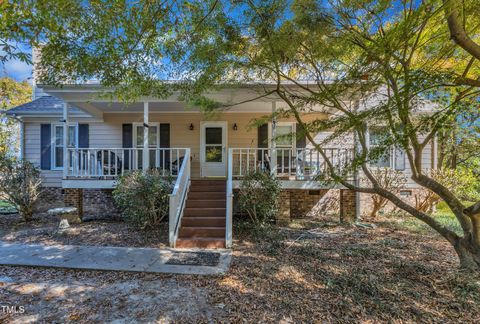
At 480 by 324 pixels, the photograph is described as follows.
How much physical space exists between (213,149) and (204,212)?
12.3 ft

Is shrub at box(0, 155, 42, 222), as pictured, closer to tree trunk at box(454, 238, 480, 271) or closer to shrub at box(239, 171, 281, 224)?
shrub at box(239, 171, 281, 224)

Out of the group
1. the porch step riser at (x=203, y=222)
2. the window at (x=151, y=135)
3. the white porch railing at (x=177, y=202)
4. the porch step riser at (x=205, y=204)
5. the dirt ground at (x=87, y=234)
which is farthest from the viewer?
the window at (x=151, y=135)

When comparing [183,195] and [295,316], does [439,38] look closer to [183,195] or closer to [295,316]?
[295,316]

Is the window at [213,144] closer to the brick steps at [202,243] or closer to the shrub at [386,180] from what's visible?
the brick steps at [202,243]

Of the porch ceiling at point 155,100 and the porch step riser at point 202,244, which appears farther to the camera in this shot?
the porch ceiling at point 155,100

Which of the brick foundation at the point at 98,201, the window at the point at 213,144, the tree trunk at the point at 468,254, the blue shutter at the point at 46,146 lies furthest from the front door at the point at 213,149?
the tree trunk at the point at 468,254

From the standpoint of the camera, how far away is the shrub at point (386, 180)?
7.85 m

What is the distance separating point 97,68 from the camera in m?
4.07

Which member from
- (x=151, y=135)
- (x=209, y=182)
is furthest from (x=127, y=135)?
(x=209, y=182)

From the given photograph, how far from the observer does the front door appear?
31.2ft

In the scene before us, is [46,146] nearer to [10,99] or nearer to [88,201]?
[88,201]

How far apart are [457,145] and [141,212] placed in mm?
7664

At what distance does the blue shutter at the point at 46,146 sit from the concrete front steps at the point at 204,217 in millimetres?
6506

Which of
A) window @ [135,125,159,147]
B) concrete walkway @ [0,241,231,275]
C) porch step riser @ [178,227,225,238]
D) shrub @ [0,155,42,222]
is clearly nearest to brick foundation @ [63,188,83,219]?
shrub @ [0,155,42,222]
